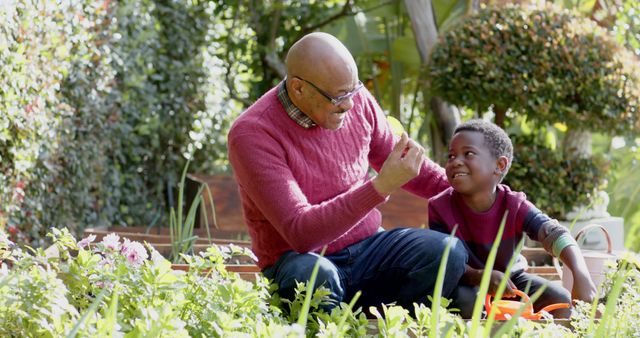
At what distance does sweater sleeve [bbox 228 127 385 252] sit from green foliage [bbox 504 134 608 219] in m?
3.16

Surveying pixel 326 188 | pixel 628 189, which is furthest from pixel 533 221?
pixel 628 189

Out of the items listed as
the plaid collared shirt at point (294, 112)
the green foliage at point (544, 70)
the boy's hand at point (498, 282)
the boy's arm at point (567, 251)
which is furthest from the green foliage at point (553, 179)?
the plaid collared shirt at point (294, 112)

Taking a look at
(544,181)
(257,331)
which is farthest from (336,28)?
(257,331)

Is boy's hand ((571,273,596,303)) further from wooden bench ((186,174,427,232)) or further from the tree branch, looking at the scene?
the tree branch

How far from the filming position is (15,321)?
2.00 meters

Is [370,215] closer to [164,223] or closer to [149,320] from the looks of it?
[149,320]

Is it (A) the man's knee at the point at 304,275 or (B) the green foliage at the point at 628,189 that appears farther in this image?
(B) the green foliage at the point at 628,189

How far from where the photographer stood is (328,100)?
303 cm

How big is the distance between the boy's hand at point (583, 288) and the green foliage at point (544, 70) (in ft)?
10.2

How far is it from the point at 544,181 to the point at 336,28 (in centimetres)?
296

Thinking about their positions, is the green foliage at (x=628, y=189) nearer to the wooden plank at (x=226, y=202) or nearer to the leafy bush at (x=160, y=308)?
the wooden plank at (x=226, y=202)

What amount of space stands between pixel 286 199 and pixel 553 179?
3.42 m

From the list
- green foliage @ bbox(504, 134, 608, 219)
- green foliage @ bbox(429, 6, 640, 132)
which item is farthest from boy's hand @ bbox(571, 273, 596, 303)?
green foliage @ bbox(429, 6, 640, 132)

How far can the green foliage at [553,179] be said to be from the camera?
19.8 ft
